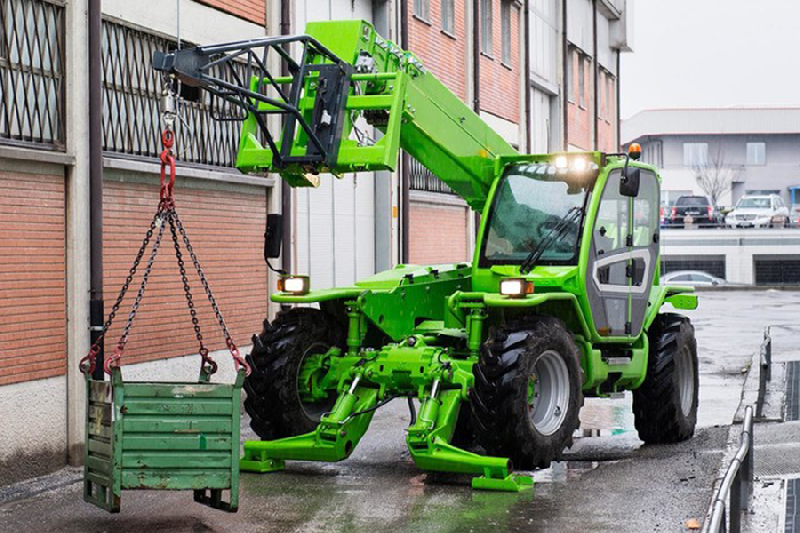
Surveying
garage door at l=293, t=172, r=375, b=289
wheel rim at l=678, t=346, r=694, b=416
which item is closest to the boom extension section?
wheel rim at l=678, t=346, r=694, b=416

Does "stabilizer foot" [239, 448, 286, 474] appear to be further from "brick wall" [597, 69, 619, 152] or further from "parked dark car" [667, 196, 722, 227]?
"parked dark car" [667, 196, 722, 227]

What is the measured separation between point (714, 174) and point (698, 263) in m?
27.8

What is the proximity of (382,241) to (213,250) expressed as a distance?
5.84 m

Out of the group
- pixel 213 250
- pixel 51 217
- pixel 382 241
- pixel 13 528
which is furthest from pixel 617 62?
pixel 13 528

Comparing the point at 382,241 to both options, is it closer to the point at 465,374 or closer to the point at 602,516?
the point at 465,374

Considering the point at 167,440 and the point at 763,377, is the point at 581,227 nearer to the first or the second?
the point at 167,440

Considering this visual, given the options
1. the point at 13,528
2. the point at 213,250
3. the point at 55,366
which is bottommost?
the point at 13,528

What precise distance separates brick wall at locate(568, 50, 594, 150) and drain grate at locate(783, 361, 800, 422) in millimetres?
15099

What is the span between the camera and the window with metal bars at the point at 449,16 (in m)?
23.7

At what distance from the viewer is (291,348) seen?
453 inches

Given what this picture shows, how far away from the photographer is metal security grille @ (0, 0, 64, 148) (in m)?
11.6

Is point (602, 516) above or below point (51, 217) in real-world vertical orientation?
below

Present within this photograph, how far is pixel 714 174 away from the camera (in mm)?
92812

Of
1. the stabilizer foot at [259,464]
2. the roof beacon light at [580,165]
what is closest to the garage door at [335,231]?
the roof beacon light at [580,165]
